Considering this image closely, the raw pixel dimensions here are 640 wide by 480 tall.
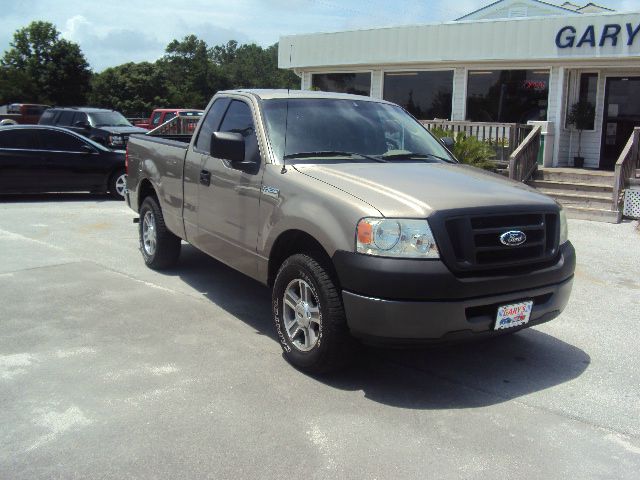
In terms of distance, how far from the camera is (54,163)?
43.5 ft

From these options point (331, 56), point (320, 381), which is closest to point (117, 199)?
point (331, 56)

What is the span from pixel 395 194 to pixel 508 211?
0.76 meters

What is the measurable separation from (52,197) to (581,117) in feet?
40.3

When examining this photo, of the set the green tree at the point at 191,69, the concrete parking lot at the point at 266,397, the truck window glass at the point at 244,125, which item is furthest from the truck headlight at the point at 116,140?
the green tree at the point at 191,69

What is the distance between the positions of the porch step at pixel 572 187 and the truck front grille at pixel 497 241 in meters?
9.25

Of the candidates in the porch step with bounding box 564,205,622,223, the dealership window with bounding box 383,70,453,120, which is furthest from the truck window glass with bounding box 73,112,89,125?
the porch step with bounding box 564,205,622,223

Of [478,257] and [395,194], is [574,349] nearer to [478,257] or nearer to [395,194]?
[478,257]

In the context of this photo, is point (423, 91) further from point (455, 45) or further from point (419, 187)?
point (419, 187)

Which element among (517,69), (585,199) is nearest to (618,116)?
(517,69)

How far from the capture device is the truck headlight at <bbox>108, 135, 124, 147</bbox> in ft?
58.3

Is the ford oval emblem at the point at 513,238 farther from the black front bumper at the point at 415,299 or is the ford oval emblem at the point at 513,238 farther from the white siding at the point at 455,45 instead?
the white siding at the point at 455,45

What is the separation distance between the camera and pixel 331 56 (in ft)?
62.4

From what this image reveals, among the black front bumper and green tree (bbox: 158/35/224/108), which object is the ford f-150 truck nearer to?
the black front bumper

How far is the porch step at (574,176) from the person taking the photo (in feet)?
43.8
